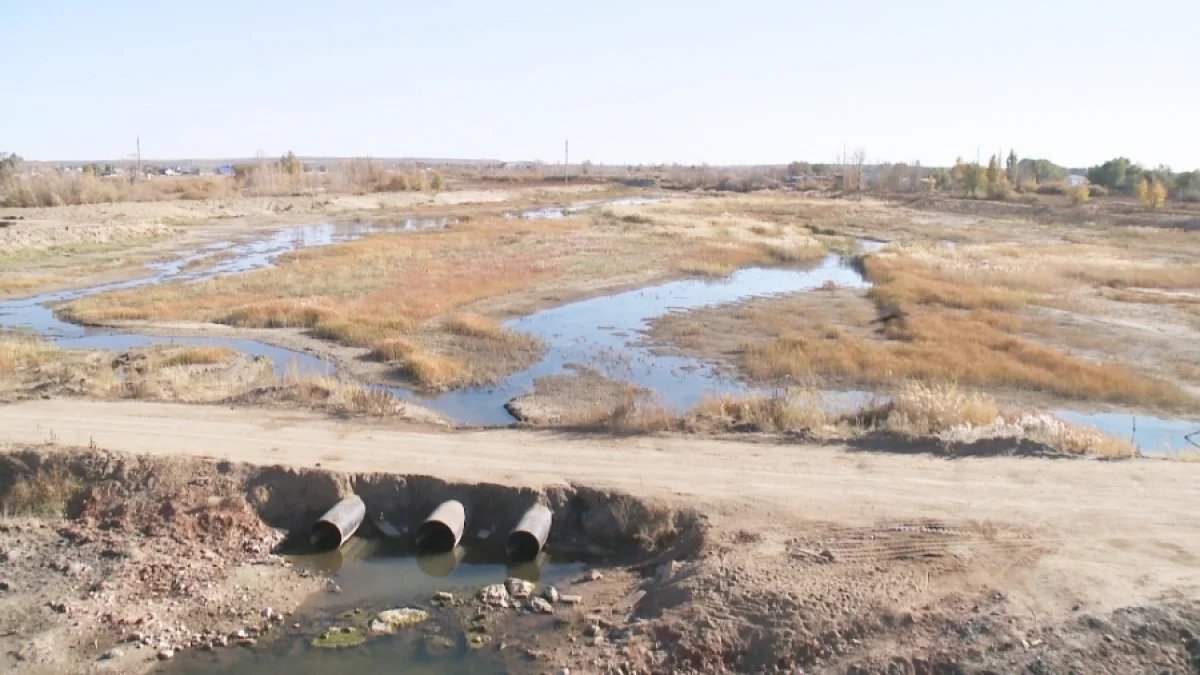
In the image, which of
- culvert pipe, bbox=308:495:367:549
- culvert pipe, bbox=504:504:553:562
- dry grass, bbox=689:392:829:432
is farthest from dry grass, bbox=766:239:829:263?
culvert pipe, bbox=308:495:367:549

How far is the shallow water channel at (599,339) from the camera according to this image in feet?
71.9

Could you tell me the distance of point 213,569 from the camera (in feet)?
41.2

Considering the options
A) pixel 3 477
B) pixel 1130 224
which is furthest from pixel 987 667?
pixel 1130 224

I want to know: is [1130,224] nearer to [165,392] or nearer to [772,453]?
[772,453]

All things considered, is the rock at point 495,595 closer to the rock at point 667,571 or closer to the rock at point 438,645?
the rock at point 438,645

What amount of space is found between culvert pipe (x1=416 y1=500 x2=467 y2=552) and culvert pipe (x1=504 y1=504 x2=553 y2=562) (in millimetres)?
758

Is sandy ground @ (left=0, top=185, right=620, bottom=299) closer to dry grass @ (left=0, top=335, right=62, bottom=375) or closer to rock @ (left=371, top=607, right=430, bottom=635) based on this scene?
dry grass @ (left=0, top=335, right=62, bottom=375)

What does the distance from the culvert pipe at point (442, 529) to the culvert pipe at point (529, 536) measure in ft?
2.49

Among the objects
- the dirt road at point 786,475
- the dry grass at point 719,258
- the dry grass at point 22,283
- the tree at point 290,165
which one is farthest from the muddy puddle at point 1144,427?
the tree at point 290,165

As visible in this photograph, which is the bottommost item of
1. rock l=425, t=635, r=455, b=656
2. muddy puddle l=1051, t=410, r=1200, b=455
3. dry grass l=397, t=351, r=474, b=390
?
rock l=425, t=635, r=455, b=656

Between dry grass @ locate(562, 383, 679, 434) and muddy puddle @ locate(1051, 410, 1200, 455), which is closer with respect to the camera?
dry grass @ locate(562, 383, 679, 434)

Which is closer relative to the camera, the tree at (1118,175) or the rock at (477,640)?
the rock at (477,640)

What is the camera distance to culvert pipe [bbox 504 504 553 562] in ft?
43.4

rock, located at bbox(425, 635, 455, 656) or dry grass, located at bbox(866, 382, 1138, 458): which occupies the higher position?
dry grass, located at bbox(866, 382, 1138, 458)
